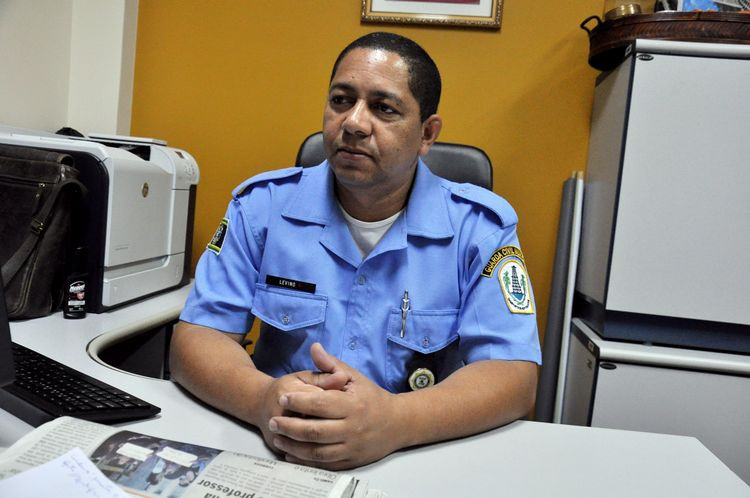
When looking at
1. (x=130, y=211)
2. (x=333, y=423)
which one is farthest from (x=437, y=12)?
(x=333, y=423)

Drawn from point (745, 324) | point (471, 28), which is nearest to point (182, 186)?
point (471, 28)

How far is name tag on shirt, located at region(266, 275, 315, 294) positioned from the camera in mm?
1046

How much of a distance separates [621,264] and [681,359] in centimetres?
28

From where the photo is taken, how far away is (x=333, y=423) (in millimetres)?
682

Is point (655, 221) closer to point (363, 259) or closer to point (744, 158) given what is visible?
point (744, 158)

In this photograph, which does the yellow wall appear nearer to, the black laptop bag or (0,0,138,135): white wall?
(0,0,138,135): white wall

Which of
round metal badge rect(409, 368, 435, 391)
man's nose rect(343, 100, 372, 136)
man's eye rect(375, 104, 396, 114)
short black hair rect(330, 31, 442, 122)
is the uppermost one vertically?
short black hair rect(330, 31, 442, 122)

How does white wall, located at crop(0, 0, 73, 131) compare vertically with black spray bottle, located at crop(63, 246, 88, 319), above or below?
above

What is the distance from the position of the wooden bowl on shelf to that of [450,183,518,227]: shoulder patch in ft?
2.47

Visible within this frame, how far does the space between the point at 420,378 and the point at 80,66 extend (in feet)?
5.49

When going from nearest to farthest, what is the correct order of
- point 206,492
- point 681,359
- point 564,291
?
point 206,492, point 681,359, point 564,291

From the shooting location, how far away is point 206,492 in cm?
57

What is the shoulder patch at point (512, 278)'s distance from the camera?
38.9 inches

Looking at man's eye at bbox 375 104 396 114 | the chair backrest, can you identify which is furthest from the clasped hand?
the chair backrest
